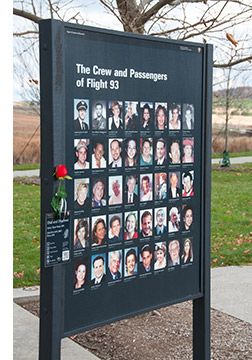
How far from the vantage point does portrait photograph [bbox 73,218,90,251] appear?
384cm

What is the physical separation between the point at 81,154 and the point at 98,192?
254 mm

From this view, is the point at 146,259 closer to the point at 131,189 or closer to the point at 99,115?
the point at 131,189

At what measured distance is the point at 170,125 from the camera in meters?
4.47

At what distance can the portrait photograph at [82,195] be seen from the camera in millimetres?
3816

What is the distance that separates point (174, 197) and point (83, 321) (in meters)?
1.03

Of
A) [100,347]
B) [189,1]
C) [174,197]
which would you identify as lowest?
[100,347]

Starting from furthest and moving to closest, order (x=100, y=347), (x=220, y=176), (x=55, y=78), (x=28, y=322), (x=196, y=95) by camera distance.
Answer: (x=220, y=176), (x=28, y=322), (x=100, y=347), (x=196, y=95), (x=55, y=78)

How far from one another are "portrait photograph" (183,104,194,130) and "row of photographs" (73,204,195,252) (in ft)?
1.67

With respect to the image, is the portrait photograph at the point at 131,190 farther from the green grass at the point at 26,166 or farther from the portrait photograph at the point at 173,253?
the green grass at the point at 26,166

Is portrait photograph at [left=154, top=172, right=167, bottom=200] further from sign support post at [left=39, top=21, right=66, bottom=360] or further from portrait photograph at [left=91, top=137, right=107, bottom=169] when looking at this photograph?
sign support post at [left=39, top=21, right=66, bottom=360]

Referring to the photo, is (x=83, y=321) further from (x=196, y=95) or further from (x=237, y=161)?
(x=237, y=161)

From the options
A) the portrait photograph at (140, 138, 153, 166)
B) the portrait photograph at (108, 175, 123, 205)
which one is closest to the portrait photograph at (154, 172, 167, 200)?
the portrait photograph at (140, 138, 153, 166)
